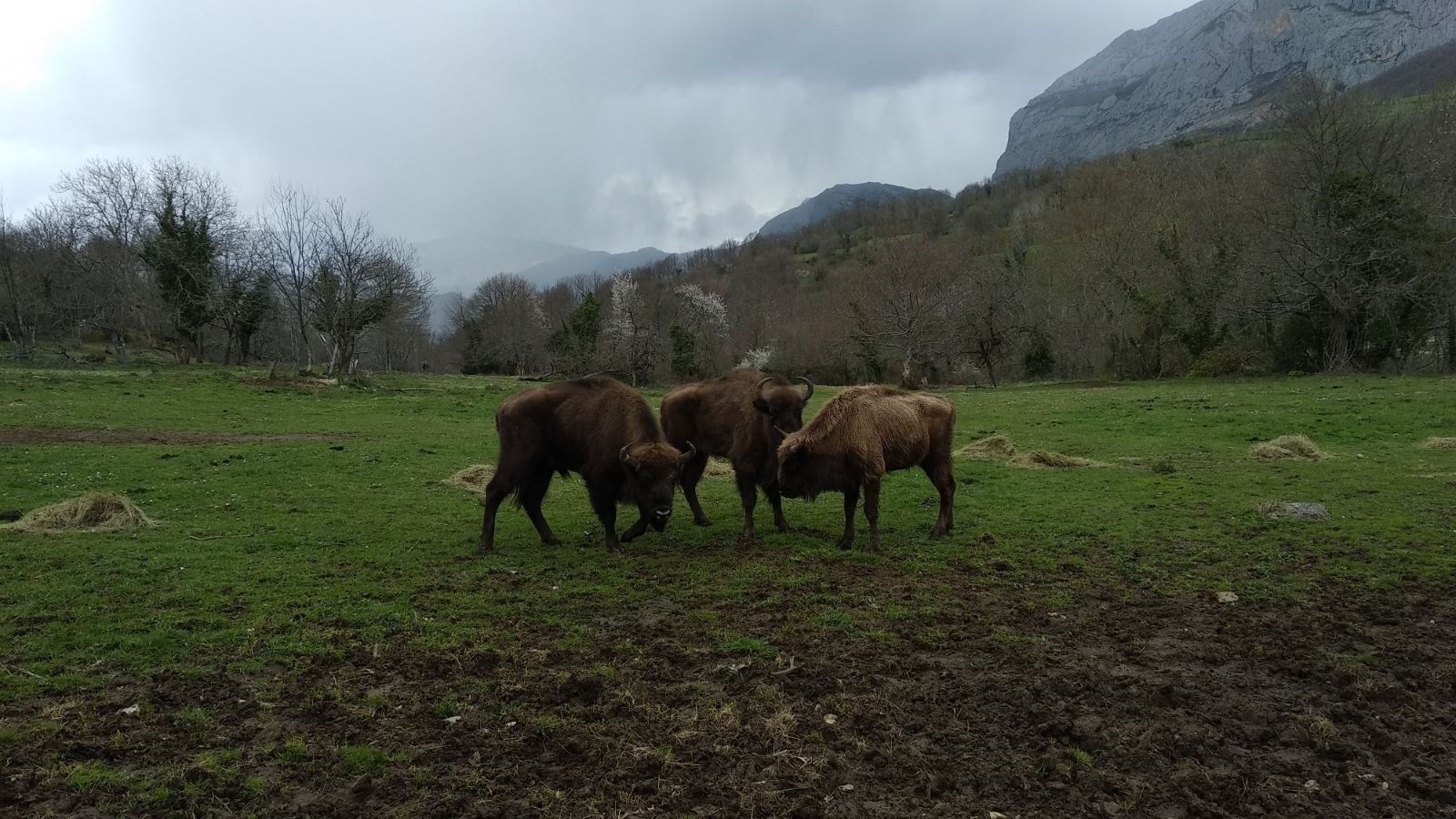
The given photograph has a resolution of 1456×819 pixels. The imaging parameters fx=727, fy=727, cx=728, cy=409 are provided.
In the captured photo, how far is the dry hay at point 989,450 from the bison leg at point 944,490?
6.53 m

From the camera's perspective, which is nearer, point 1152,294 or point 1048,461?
point 1048,461

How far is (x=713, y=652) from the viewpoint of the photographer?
589 centimetres

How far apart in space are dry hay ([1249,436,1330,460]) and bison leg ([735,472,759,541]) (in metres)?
11.9

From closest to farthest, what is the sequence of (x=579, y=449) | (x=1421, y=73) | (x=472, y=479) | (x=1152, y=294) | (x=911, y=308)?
(x=579, y=449) → (x=472, y=479) → (x=1152, y=294) → (x=911, y=308) → (x=1421, y=73)

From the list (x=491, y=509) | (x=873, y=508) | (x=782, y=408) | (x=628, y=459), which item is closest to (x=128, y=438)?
(x=491, y=509)

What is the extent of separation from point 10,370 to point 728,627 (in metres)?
40.7

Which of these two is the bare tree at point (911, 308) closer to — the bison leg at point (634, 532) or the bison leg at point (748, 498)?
the bison leg at point (748, 498)

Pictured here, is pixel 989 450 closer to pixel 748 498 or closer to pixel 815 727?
pixel 748 498

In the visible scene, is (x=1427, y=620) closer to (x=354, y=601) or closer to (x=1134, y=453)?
(x=354, y=601)

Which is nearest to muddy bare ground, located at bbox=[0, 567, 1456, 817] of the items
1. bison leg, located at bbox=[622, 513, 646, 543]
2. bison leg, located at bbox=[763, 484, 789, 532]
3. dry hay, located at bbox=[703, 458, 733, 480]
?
bison leg, located at bbox=[622, 513, 646, 543]

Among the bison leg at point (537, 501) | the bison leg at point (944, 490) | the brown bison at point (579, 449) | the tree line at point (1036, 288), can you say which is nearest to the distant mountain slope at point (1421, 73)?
the tree line at point (1036, 288)

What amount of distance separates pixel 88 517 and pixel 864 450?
10.4 m

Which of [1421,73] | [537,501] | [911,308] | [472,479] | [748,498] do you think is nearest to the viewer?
[537,501]

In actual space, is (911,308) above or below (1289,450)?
above
